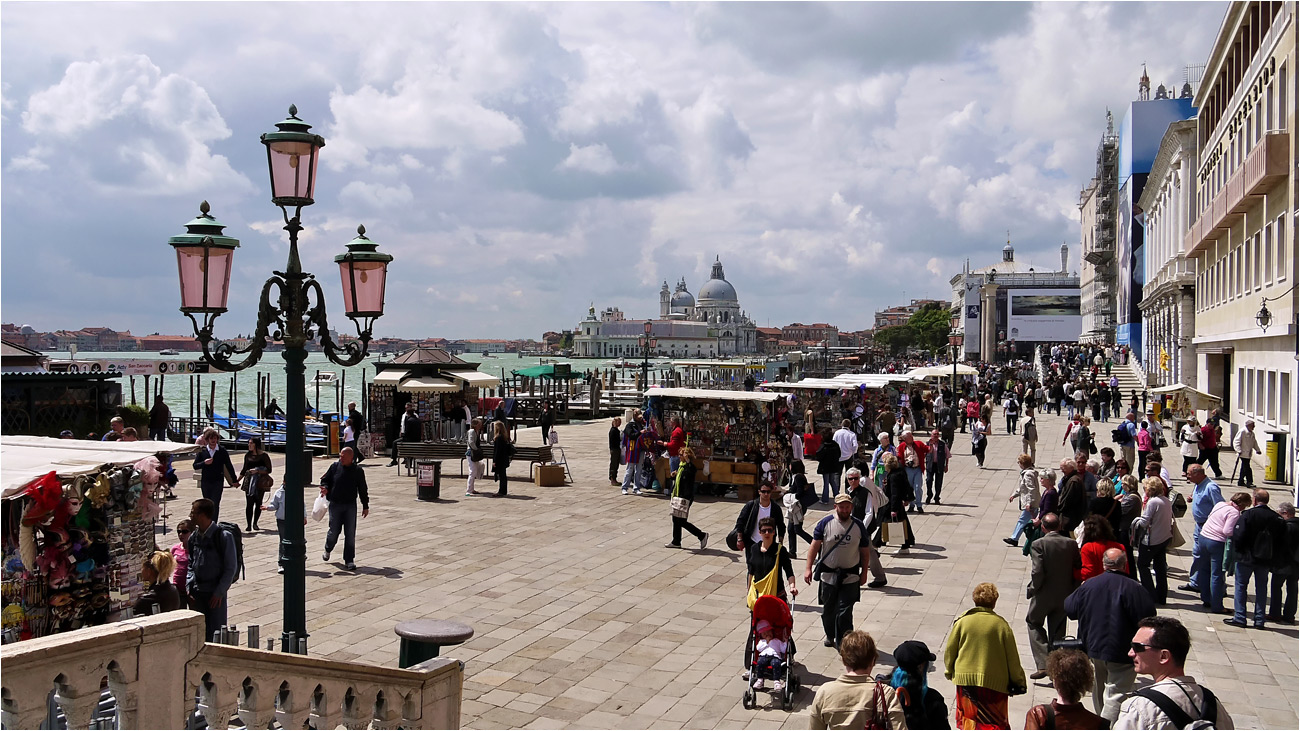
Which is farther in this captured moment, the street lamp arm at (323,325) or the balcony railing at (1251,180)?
the balcony railing at (1251,180)

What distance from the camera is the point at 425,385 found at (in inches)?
1008

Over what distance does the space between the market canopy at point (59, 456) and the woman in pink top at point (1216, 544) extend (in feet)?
29.6

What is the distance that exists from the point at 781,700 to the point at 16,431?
18.0m

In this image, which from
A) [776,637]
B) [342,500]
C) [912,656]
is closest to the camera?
[912,656]

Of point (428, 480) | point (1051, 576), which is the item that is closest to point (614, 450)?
point (428, 480)

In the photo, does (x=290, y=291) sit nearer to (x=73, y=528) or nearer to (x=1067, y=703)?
(x=73, y=528)

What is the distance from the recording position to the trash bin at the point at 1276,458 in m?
19.4

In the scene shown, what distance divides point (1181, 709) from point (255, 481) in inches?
483

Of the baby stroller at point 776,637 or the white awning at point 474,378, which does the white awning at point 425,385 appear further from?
the baby stroller at point 776,637

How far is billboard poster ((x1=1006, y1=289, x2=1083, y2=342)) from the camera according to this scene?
11238 cm

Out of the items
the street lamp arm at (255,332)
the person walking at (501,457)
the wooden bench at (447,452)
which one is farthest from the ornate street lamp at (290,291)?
the wooden bench at (447,452)

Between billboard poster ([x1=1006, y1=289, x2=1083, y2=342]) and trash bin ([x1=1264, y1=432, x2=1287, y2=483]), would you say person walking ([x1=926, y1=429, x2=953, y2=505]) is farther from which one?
billboard poster ([x1=1006, y1=289, x2=1083, y2=342])

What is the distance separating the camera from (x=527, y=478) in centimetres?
2025

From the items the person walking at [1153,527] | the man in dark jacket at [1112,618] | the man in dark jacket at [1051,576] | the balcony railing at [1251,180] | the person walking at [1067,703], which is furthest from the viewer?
the balcony railing at [1251,180]
